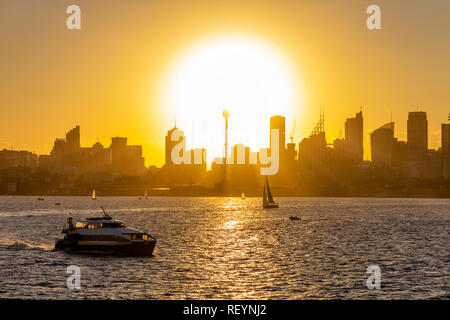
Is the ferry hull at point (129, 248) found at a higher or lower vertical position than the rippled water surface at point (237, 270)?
higher

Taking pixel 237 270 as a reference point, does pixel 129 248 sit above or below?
above

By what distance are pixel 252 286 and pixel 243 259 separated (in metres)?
22.2

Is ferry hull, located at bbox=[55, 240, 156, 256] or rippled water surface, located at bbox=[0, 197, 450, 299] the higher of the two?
ferry hull, located at bbox=[55, 240, 156, 256]

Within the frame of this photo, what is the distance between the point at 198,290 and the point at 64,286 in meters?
13.1

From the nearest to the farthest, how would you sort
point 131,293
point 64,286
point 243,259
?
point 131,293 → point 64,286 → point 243,259

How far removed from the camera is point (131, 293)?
159 ft

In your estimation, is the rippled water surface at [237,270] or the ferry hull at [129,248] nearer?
the rippled water surface at [237,270]

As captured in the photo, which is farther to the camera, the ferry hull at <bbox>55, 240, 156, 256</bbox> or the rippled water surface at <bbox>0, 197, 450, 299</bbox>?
the ferry hull at <bbox>55, 240, 156, 256</bbox>

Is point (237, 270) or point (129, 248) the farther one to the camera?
point (129, 248)
